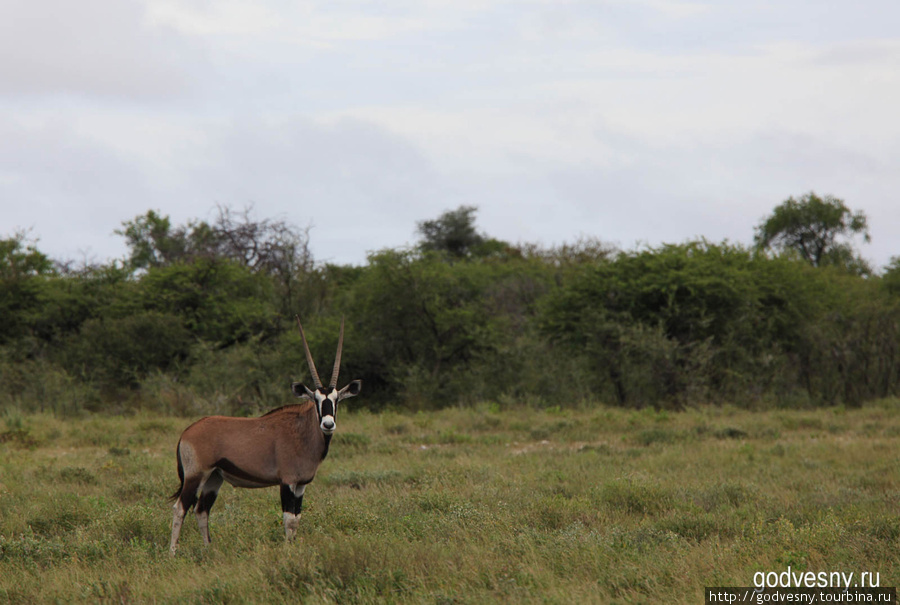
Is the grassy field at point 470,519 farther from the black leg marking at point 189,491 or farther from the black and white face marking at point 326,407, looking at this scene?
the black and white face marking at point 326,407

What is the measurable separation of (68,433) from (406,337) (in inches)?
405

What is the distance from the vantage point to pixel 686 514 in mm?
8484

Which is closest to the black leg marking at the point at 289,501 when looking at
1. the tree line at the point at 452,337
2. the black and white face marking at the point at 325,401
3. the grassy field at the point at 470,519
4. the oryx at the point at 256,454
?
the oryx at the point at 256,454

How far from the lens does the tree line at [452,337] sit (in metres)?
21.4

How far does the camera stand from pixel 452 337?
934 inches

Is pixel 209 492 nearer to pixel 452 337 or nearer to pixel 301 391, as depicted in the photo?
pixel 301 391

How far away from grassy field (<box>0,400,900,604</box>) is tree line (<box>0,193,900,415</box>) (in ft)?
18.0

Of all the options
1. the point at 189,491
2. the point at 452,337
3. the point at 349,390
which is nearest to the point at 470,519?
the point at 349,390

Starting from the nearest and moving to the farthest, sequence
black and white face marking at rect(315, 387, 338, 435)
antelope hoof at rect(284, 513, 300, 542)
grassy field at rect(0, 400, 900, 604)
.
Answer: grassy field at rect(0, 400, 900, 604) < black and white face marking at rect(315, 387, 338, 435) < antelope hoof at rect(284, 513, 300, 542)

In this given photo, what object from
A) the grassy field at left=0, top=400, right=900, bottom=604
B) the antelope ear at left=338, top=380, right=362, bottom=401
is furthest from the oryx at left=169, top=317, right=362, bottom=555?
the grassy field at left=0, top=400, right=900, bottom=604

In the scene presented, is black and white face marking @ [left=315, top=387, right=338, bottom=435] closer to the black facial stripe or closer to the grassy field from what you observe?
the black facial stripe

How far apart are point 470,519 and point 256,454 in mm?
2194

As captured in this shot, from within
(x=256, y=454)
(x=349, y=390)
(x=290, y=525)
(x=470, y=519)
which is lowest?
(x=470, y=519)

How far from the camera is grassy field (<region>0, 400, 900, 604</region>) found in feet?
Result: 19.2
